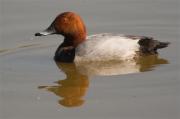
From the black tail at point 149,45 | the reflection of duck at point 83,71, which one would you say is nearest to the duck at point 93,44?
the black tail at point 149,45

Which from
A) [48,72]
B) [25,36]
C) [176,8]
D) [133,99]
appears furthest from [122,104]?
[176,8]

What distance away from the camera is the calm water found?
8.06 m

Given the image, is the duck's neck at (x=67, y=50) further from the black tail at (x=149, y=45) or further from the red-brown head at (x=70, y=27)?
the black tail at (x=149, y=45)

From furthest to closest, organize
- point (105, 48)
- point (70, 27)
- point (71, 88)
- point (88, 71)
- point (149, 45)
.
Answer: point (70, 27) → point (149, 45) → point (105, 48) → point (88, 71) → point (71, 88)

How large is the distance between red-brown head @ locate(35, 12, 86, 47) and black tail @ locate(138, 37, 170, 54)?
914 mm

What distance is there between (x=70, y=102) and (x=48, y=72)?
4.56ft

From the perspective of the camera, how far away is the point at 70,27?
1062cm

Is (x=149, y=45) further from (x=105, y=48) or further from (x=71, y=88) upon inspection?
(x=71, y=88)

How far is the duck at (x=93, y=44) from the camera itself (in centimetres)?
1023

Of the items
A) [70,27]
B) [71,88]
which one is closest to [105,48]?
[70,27]

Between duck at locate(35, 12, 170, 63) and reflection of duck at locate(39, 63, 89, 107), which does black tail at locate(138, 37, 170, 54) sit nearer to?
duck at locate(35, 12, 170, 63)

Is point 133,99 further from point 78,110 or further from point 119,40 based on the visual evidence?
point 119,40

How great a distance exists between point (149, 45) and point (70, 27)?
4.16 ft

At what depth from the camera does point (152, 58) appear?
34.2 ft
